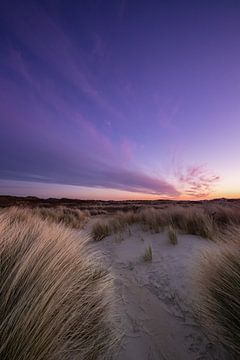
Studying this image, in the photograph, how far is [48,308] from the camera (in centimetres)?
151

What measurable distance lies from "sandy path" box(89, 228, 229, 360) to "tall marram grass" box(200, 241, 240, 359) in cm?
30

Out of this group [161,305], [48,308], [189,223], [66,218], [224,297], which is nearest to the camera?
[48,308]

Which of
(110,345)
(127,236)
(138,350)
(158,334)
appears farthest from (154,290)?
(127,236)

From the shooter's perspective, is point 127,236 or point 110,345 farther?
point 127,236

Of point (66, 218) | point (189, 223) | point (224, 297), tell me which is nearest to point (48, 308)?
point (224, 297)

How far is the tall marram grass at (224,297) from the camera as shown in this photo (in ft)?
5.90

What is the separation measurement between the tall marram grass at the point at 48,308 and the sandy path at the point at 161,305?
0.39 meters

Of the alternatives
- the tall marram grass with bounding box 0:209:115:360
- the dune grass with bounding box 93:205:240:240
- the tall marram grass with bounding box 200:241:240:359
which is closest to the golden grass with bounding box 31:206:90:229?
the dune grass with bounding box 93:205:240:240

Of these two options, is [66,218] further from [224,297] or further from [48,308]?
[48,308]

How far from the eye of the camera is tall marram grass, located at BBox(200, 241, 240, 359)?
5.90ft

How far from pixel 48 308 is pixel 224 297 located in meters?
1.44

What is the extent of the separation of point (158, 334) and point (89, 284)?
898mm

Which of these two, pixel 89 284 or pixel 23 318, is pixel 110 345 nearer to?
pixel 89 284

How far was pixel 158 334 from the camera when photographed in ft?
8.26
